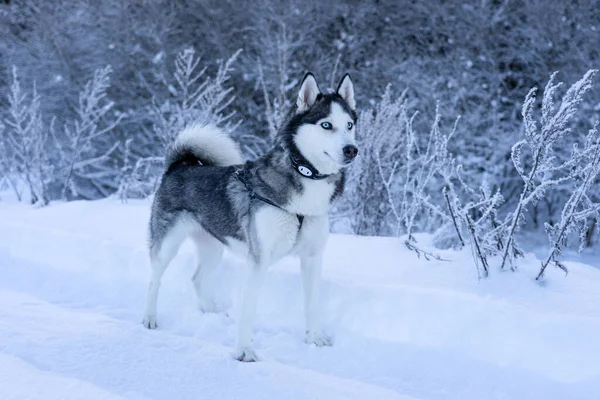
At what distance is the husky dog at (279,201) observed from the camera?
318 cm

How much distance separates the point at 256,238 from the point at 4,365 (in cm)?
144

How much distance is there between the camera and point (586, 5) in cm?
959

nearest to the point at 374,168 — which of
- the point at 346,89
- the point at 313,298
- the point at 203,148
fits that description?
the point at 203,148

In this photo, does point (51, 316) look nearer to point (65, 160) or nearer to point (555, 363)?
point (555, 363)

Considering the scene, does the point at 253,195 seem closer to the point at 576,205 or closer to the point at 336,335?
the point at 336,335

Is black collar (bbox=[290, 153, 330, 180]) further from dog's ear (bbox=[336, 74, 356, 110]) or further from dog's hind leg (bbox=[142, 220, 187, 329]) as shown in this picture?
dog's hind leg (bbox=[142, 220, 187, 329])

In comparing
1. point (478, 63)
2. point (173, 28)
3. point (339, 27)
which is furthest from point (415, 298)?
point (173, 28)

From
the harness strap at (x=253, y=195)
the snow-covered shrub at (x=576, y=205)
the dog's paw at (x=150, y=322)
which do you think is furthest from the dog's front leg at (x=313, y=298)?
the snow-covered shrub at (x=576, y=205)

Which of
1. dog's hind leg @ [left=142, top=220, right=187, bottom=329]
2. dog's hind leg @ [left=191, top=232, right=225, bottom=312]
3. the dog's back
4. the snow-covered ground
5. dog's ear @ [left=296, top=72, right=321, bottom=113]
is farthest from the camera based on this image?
dog's hind leg @ [left=191, top=232, right=225, bottom=312]

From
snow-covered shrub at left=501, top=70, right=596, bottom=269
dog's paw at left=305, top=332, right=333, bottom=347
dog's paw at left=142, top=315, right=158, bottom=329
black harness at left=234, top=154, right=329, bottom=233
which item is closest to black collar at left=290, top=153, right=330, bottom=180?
black harness at left=234, top=154, right=329, bottom=233

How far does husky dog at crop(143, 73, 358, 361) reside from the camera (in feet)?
10.4

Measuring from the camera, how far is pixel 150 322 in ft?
12.0

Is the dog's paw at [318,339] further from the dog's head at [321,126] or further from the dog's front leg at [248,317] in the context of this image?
the dog's head at [321,126]

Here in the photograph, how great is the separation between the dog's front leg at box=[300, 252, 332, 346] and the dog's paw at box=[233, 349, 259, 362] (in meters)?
0.41
